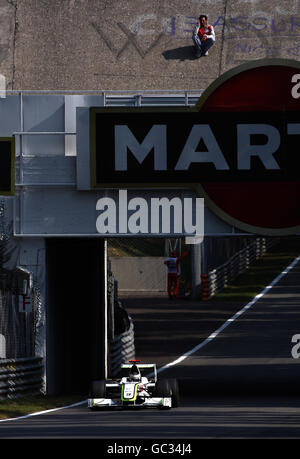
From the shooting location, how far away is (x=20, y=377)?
24422 millimetres

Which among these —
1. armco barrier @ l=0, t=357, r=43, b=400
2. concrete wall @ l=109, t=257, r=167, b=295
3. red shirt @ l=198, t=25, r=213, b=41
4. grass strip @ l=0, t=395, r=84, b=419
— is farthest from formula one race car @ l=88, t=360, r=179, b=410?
concrete wall @ l=109, t=257, r=167, b=295

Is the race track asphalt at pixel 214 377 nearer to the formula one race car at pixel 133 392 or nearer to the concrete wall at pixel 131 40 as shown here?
the formula one race car at pixel 133 392

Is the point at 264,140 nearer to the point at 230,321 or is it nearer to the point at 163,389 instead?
the point at 163,389

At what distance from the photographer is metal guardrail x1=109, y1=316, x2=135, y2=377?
30264mm

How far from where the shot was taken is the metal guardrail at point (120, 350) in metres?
30.3

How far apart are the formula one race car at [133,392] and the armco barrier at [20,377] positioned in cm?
221

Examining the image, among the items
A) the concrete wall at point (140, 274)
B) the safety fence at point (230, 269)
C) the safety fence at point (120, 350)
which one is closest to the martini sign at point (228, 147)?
the safety fence at point (120, 350)

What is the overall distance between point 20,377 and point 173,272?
2282 cm

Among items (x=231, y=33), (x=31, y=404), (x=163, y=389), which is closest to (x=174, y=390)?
(x=163, y=389)

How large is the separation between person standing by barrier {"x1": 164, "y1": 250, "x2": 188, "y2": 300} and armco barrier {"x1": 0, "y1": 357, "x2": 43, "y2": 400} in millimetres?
20902

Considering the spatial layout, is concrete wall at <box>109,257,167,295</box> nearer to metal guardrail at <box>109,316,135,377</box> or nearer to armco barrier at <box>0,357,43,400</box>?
metal guardrail at <box>109,316,135,377</box>

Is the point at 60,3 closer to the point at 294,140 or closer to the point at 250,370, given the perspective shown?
the point at 250,370
